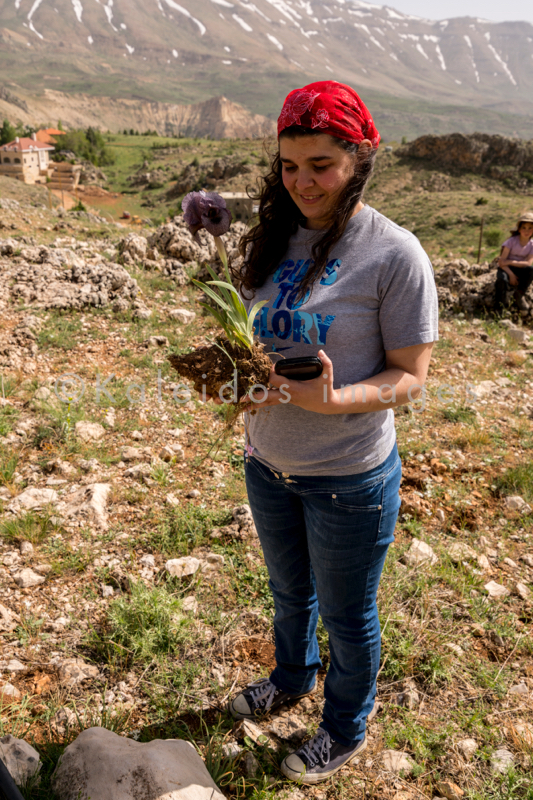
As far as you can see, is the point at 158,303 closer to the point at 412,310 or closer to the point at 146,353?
the point at 146,353

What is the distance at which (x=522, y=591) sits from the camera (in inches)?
110

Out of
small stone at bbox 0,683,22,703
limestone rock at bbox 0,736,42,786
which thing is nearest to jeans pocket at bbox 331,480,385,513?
limestone rock at bbox 0,736,42,786

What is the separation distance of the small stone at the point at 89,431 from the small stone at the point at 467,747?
3.01 m

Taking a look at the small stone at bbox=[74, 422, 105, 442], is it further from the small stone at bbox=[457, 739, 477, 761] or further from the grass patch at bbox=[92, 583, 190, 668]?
the small stone at bbox=[457, 739, 477, 761]

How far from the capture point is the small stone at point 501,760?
1.90m

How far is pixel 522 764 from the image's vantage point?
6.25ft

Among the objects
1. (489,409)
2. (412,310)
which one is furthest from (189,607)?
(489,409)

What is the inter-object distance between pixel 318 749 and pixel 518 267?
7196mm

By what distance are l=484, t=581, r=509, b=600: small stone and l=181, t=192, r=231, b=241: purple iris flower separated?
7.98ft

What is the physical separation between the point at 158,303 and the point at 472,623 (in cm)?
521

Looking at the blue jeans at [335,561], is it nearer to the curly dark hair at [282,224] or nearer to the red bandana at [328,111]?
the curly dark hair at [282,224]

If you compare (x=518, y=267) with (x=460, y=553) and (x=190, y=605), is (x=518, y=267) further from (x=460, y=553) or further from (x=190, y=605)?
(x=190, y=605)

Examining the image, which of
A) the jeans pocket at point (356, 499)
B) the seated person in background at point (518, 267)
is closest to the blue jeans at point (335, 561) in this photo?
the jeans pocket at point (356, 499)

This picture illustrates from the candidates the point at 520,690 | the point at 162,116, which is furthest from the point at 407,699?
the point at 162,116
